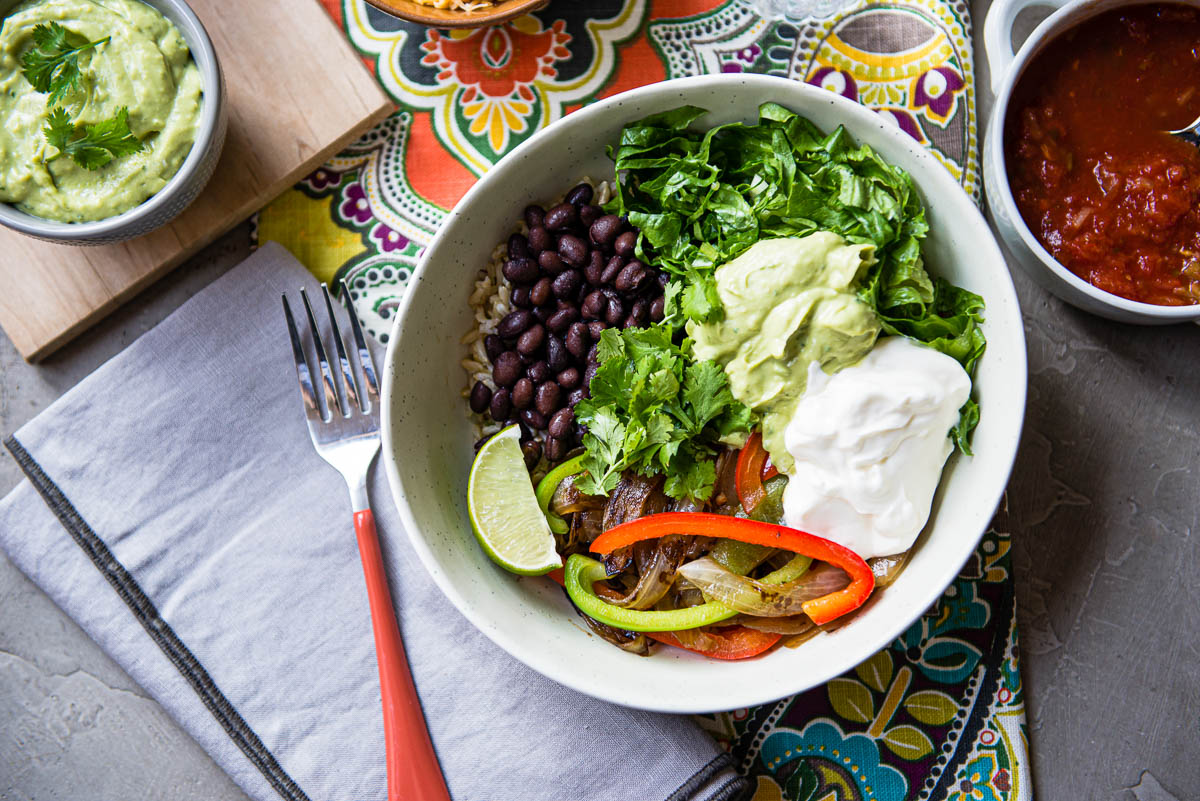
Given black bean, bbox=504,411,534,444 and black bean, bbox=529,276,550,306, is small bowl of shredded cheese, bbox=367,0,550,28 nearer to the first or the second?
black bean, bbox=529,276,550,306

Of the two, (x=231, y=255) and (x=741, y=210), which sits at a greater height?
(x=231, y=255)

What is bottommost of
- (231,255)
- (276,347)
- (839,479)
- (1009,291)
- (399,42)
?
(839,479)

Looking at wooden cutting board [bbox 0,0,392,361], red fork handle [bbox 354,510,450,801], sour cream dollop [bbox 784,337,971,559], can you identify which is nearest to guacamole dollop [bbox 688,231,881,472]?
sour cream dollop [bbox 784,337,971,559]

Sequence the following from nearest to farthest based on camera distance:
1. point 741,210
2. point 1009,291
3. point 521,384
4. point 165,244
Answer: point 1009,291
point 741,210
point 521,384
point 165,244

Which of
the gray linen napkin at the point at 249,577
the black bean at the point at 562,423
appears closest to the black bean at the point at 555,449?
the black bean at the point at 562,423

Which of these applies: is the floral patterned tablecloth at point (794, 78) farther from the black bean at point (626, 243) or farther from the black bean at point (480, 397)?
the black bean at point (626, 243)

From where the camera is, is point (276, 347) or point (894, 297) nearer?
point (894, 297)

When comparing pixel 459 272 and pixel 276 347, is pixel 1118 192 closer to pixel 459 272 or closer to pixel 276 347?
pixel 459 272

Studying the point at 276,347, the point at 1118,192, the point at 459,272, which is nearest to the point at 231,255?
the point at 276,347
